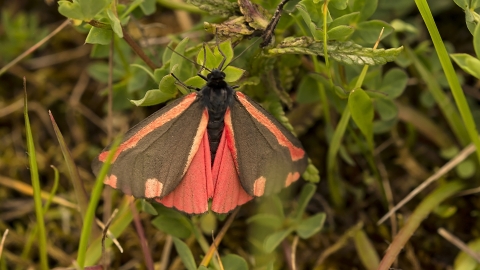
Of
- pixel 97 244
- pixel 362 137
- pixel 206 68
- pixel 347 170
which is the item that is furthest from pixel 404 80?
pixel 97 244

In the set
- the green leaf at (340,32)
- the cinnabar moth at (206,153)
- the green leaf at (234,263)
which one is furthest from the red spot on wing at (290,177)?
the green leaf at (340,32)

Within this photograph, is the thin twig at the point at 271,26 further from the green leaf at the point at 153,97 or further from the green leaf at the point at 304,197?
the green leaf at the point at 304,197

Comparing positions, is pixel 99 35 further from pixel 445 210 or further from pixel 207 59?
pixel 445 210

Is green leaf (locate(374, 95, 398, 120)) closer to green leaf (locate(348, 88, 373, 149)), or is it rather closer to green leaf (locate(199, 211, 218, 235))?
green leaf (locate(348, 88, 373, 149))

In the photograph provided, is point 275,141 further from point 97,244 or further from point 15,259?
point 15,259

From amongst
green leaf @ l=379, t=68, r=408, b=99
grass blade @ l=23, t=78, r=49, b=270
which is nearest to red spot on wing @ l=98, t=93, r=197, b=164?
grass blade @ l=23, t=78, r=49, b=270
